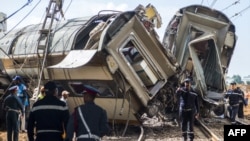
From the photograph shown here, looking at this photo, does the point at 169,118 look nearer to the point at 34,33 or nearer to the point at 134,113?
the point at 134,113

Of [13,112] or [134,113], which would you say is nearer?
[13,112]

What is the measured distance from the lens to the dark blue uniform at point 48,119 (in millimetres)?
4926

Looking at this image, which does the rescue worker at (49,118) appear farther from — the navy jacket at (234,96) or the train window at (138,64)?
the navy jacket at (234,96)

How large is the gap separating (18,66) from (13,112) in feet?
15.0

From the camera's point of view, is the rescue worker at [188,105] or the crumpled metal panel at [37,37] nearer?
the rescue worker at [188,105]

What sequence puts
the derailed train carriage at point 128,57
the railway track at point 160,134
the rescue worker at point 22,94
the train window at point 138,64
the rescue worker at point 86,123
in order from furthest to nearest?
1. the rescue worker at point 22,94
2. the train window at point 138,64
3. the derailed train carriage at point 128,57
4. the railway track at point 160,134
5. the rescue worker at point 86,123

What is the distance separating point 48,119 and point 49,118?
17 millimetres

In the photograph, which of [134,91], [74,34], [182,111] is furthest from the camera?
[74,34]


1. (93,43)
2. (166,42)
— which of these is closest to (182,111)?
(93,43)

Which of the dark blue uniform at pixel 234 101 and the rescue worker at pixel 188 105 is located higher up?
the rescue worker at pixel 188 105

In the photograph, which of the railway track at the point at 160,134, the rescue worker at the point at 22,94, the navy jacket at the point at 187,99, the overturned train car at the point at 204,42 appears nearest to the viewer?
the navy jacket at the point at 187,99

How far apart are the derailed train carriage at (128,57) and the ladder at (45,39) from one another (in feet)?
0.10

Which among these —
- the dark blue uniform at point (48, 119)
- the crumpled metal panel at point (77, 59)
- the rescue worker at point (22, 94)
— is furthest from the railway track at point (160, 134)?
the dark blue uniform at point (48, 119)

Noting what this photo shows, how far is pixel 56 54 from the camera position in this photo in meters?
11.5
